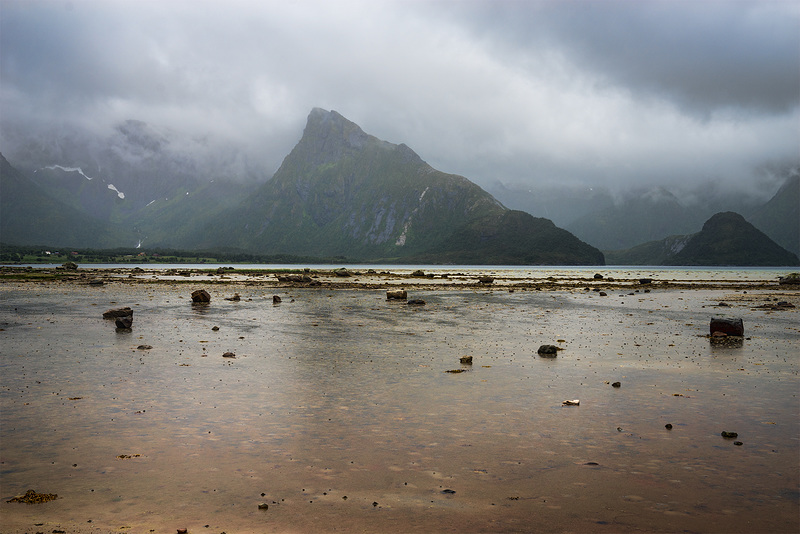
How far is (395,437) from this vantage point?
45.0ft

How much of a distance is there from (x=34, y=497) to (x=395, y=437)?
25.4 ft

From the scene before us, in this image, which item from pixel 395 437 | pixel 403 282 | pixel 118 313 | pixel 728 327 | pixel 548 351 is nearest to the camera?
pixel 395 437

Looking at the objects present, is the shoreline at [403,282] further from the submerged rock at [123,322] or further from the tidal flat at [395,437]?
the tidal flat at [395,437]

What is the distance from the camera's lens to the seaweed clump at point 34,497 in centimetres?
988

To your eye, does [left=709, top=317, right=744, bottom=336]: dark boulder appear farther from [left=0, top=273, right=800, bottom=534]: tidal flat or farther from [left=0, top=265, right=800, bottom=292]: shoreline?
[left=0, top=265, right=800, bottom=292]: shoreline

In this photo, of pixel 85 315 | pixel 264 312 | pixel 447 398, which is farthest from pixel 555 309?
pixel 85 315

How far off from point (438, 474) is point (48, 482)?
8.01 metres

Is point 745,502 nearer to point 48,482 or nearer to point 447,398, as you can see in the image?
point 447,398

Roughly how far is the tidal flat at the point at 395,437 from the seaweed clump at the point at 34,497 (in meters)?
0.19

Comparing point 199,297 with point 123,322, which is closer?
point 123,322

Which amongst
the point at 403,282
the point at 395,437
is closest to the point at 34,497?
the point at 395,437

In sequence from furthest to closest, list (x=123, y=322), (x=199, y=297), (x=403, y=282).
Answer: (x=403, y=282) → (x=199, y=297) → (x=123, y=322)

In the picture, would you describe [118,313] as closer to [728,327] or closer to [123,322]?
[123,322]

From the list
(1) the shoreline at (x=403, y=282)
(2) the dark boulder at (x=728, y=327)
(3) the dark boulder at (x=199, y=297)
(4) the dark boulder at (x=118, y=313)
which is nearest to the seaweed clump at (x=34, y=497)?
(4) the dark boulder at (x=118, y=313)
